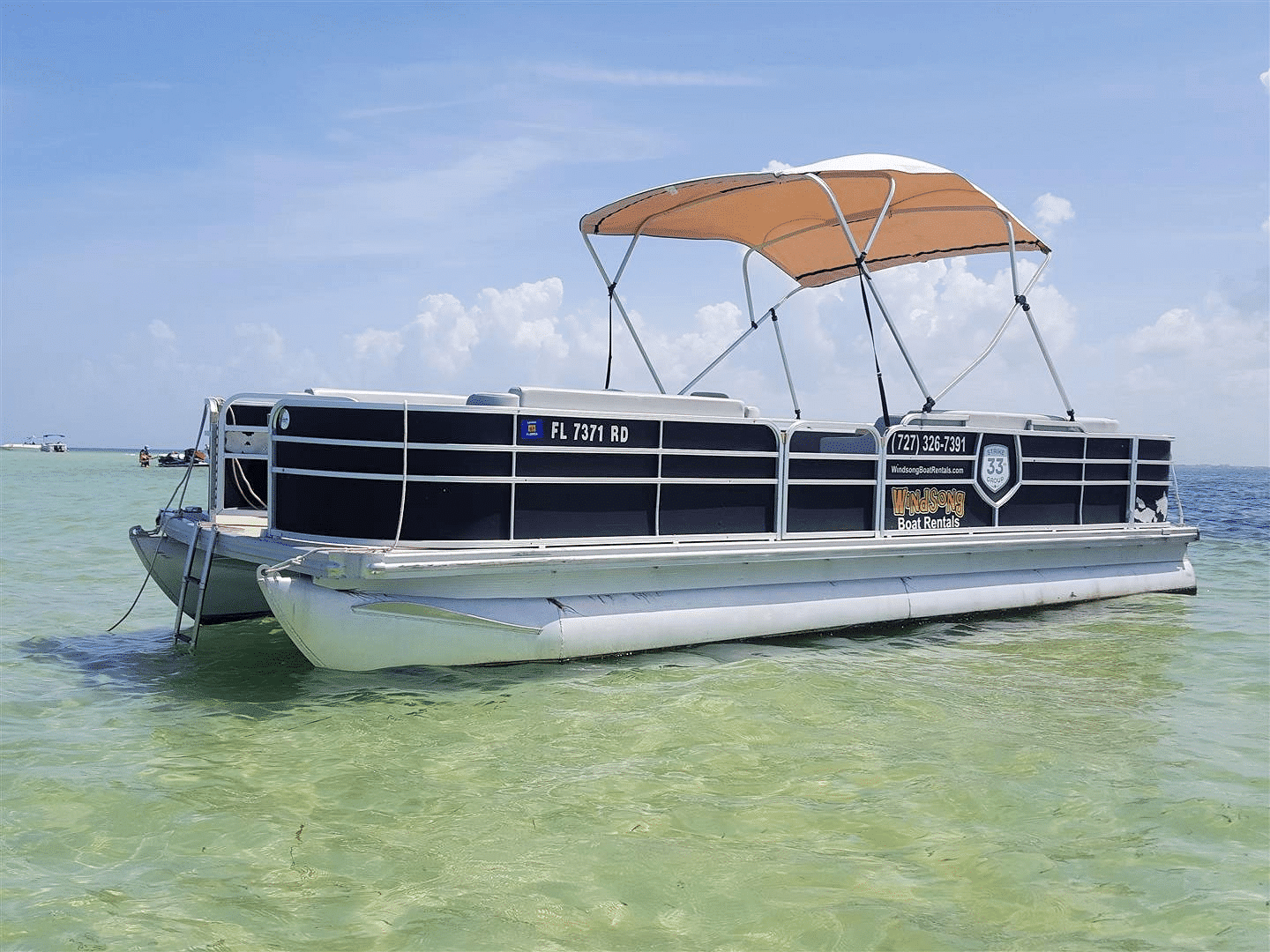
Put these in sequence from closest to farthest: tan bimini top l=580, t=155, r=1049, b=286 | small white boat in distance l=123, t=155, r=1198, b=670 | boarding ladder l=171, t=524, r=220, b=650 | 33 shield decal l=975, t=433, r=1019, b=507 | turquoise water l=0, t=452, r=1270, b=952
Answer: turquoise water l=0, t=452, r=1270, b=952, small white boat in distance l=123, t=155, r=1198, b=670, boarding ladder l=171, t=524, r=220, b=650, tan bimini top l=580, t=155, r=1049, b=286, 33 shield decal l=975, t=433, r=1019, b=507

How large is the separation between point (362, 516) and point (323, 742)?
1752 millimetres

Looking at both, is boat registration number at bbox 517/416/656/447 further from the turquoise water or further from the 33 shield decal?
the 33 shield decal

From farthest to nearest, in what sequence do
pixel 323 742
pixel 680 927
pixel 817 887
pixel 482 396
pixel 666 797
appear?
pixel 482 396 → pixel 323 742 → pixel 666 797 → pixel 817 887 → pixel 680 927

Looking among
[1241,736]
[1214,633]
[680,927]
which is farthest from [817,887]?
[1214,633]

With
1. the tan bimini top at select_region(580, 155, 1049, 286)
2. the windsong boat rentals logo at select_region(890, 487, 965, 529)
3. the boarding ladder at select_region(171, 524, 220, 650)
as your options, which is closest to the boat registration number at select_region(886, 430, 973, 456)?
the windsong boat rentals logo at select_region(890, 487, 965, 529)

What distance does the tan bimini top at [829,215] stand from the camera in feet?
30.8

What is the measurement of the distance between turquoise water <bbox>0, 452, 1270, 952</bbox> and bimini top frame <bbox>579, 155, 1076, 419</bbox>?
4073 mm

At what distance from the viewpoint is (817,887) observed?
12.7ft

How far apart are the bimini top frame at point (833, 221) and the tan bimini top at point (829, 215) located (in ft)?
0.04

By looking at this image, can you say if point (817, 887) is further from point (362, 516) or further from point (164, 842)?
point (362, 516)

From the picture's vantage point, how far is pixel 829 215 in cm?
1110

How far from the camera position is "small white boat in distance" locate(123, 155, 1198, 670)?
269 inches

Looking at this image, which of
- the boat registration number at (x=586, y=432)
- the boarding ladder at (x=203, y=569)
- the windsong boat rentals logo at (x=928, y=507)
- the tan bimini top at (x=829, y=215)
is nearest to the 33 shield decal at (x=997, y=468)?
the windsong boat rentals logo at (x=928, y=507)

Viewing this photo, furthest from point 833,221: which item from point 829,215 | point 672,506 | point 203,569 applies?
point 203,569
